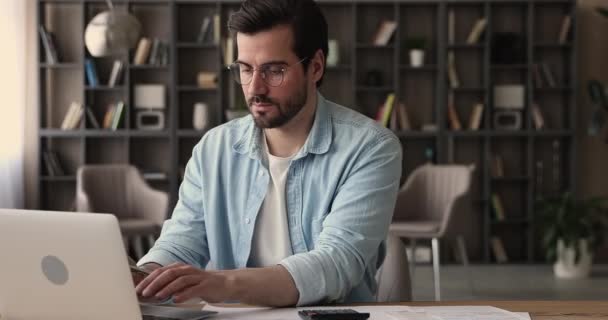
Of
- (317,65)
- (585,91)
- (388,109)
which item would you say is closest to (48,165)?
(388,109)

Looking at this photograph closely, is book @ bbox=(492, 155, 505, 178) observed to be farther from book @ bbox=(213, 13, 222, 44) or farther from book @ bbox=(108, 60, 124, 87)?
book @ bbox=(108, 60, 124, 87)

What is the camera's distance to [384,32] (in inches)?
298

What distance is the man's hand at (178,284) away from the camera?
1.59 meters

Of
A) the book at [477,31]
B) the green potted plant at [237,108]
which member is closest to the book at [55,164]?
the green potted plant at [237,108]

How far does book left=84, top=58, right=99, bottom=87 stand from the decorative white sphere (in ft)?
5.25

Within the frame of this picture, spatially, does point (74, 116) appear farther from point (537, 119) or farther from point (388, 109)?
point (537, 119)

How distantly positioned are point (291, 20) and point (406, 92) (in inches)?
231

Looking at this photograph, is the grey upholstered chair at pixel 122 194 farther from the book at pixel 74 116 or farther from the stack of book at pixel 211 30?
the stack of book at pixel 211 30

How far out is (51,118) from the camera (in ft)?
25.4

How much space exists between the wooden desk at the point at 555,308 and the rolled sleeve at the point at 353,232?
147 mm

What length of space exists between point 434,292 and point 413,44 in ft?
7.61

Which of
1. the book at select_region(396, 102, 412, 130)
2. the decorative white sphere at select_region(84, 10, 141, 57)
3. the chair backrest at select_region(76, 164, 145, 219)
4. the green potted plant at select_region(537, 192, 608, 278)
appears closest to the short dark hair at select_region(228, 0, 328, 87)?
the decorative white sphere at select_region(84, 10, 141, 57)

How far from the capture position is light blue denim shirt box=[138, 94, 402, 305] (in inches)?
76.2

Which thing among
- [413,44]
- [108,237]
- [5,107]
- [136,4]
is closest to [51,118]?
[5,107]
